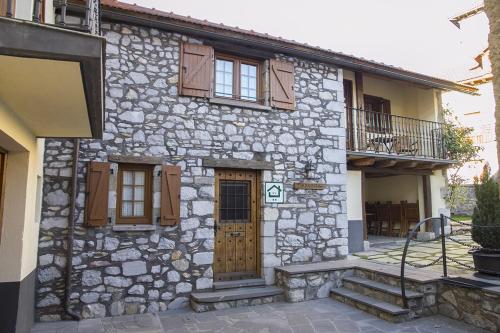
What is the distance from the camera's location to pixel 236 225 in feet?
21.1

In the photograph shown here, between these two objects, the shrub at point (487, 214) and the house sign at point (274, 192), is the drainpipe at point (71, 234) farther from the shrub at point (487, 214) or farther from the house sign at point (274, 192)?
the shrub at point (487, 214)

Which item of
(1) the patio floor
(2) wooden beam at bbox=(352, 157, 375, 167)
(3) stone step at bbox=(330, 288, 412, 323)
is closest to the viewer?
(3) stone step at bbox=(330, 288, 412, 323)

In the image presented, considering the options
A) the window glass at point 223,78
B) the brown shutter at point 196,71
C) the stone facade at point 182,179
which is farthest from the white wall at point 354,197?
the brown shutter at point 196,71

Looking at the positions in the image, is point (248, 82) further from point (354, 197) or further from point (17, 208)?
point (17, 208)

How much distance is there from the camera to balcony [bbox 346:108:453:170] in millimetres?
8641

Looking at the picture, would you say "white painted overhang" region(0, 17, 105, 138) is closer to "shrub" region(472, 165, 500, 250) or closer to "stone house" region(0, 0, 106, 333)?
"stone house" region(0, 0, 106, 333)

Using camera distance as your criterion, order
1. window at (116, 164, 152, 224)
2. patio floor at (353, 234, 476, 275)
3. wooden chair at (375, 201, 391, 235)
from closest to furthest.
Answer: window at (116, 164, 152, 224) < patio floor at (353, 234, 476, 275) < wooden chair at (375, 201, 391, 235)

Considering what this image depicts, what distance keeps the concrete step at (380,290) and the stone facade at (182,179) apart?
87cm

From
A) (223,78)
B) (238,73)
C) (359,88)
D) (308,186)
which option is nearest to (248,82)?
(238,73)

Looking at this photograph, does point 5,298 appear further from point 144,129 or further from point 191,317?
point 144,129

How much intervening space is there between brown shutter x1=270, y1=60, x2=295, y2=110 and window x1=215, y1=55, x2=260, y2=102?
0.33 meters

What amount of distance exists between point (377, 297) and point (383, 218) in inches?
244

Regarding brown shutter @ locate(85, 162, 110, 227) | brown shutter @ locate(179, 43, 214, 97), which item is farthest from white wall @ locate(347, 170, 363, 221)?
brown shutter @ locate(85, 162, 110, 227)

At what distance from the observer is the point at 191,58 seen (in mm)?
6172
